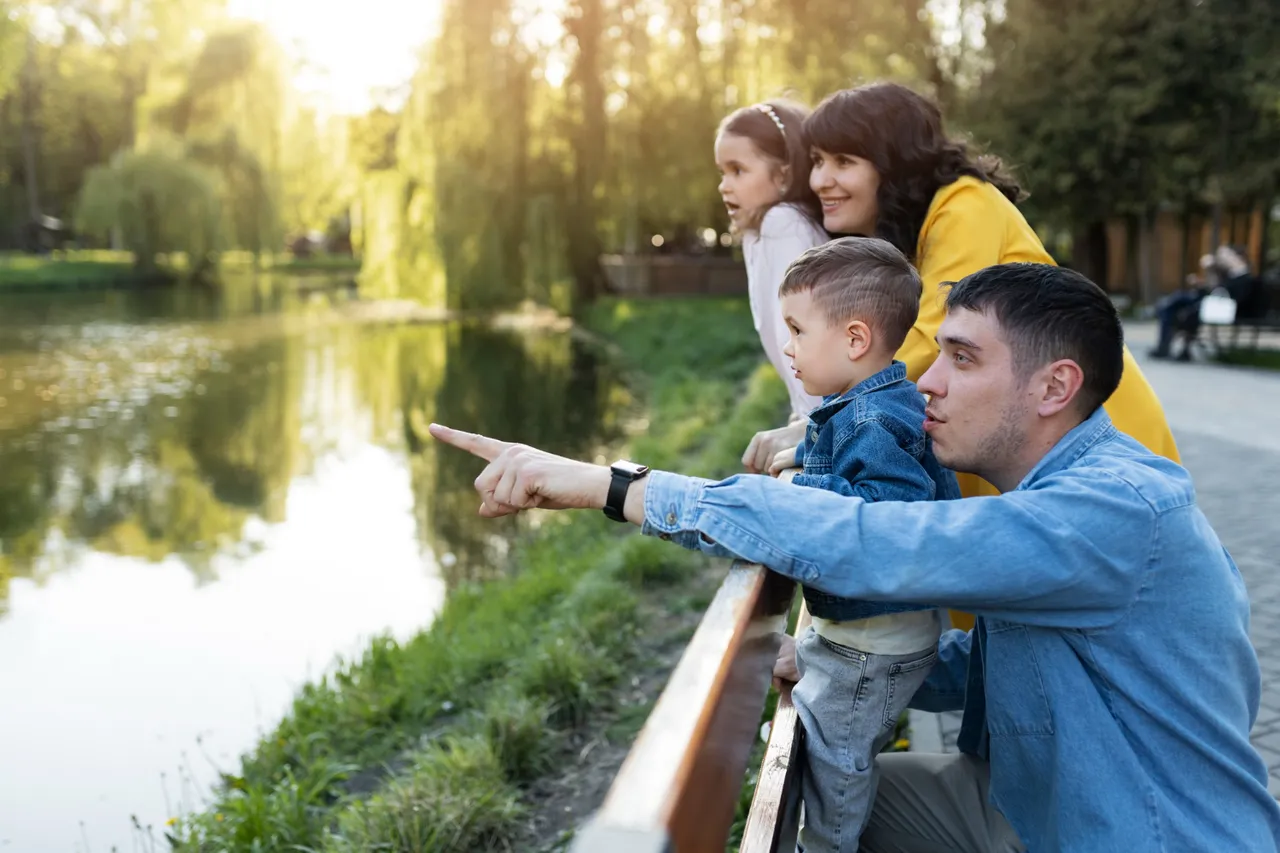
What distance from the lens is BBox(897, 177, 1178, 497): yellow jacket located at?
2.28m

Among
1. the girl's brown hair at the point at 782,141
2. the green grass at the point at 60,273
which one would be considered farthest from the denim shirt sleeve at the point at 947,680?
the green grass at the point at 60,273

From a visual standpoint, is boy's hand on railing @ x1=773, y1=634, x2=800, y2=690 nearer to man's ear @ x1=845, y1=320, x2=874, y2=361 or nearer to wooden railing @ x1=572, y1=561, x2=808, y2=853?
wooden railing @ x1=572, y1=561, x2=808, y2=853

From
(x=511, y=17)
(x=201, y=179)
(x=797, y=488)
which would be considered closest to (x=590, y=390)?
(x=511, y=17)

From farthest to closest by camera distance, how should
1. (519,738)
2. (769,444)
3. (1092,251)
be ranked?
(1092,251), (519,738), (769,444)

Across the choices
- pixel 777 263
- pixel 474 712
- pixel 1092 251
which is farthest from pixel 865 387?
pixel 1092 251

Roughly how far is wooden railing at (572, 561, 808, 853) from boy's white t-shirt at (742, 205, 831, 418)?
47.2 inches

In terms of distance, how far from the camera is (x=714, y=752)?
3.80 feet

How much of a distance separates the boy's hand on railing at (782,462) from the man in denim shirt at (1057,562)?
0.41m

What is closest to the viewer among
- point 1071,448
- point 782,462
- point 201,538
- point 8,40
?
point 1071,448

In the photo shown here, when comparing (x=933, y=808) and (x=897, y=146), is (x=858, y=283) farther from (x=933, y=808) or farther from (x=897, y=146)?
(x=933, y=808)

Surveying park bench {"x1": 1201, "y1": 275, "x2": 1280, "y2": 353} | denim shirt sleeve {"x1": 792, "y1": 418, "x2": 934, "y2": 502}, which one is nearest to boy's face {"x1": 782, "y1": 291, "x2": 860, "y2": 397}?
denim shirt sleeve {"x1": 792, "y1": 418, "x2": 934, "y2": 502}

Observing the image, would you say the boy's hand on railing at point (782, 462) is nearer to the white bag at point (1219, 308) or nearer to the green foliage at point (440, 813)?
the green foliage at point (440, 813)

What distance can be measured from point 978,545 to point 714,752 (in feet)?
1.58

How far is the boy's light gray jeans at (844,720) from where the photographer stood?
185 cm
